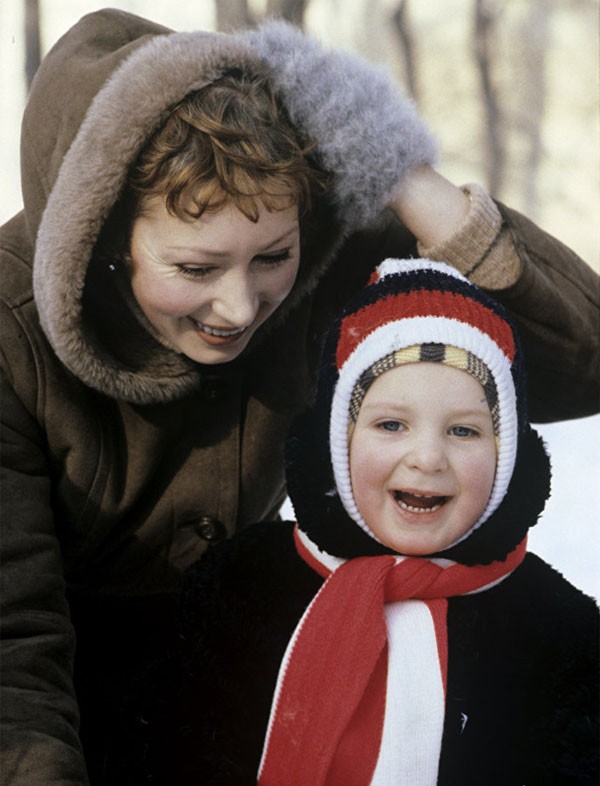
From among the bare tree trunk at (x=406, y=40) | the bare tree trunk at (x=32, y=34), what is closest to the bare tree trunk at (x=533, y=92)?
the bare tree trunk at (x=406, y=40)

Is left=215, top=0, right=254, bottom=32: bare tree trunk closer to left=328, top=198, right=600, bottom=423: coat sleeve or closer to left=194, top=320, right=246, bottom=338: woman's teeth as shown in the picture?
left=328, top=198, right=600, bottom=423: coat sleeve

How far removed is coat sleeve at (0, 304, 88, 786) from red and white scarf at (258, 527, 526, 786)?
26 centimetres

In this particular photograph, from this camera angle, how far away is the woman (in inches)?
55.1

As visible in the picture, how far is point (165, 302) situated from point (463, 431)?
444 millimetres

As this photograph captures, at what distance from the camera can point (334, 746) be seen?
→ 125 cm

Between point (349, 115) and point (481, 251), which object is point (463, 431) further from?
point (349, 115)

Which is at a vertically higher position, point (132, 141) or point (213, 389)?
point (132, 141)

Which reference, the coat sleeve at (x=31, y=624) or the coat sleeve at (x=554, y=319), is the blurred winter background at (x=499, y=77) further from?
the coat sleeve at (x=31, y=624)

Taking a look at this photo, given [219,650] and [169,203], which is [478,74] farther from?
[219,650]

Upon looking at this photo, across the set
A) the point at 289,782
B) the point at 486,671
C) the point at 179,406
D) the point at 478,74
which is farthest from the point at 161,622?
the point at 478,74

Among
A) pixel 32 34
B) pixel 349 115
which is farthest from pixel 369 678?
pixel 32 34

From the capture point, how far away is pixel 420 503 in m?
1.30

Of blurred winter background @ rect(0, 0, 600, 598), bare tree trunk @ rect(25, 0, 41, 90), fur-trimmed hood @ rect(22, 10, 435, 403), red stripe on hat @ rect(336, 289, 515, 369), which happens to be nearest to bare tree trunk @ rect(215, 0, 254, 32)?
blurred winter background @ rect(0, 0, 600, 598)

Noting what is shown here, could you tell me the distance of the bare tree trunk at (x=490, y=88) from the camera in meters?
3.25
